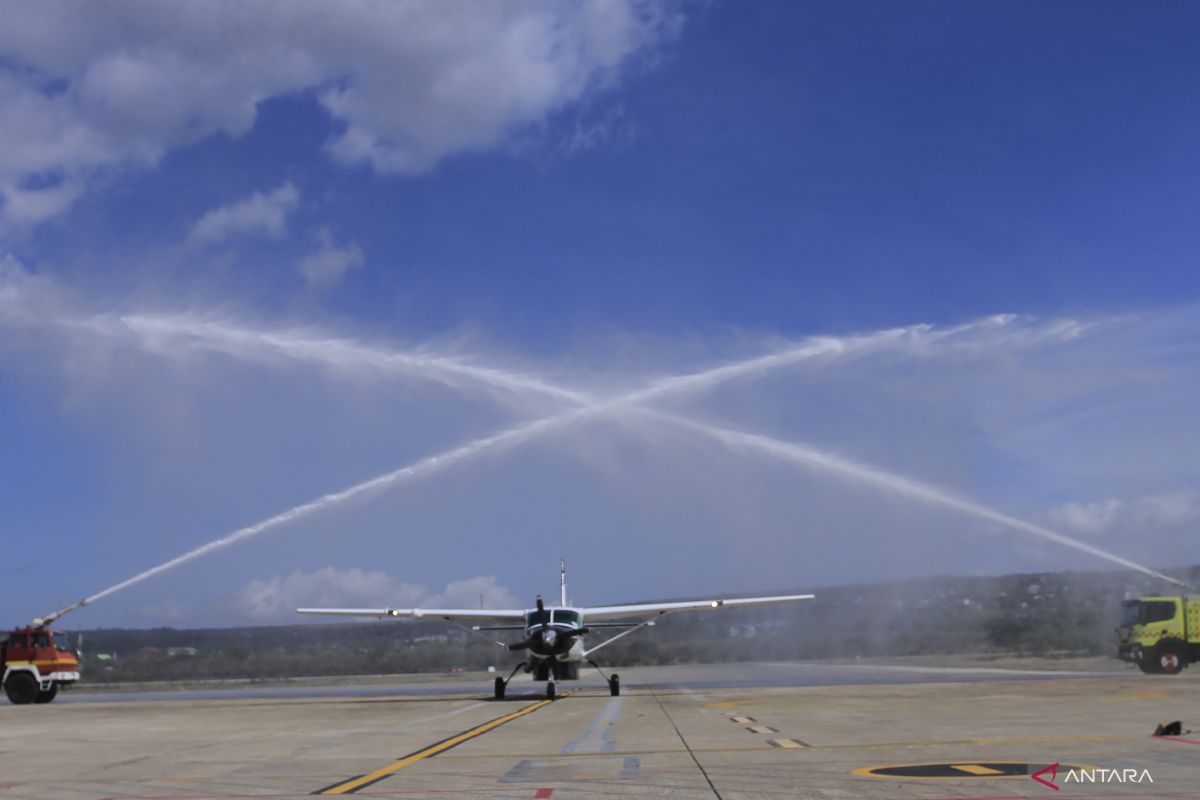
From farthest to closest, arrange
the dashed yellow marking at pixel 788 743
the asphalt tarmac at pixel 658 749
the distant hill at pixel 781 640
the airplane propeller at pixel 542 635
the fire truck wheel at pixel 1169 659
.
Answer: the distant hill at pixel 781 640
the fire truck wheel at pixel 1169 659
the airplane propeller at pixel 542 635
the dashed yellow marking at pixel 788 743
the asphalt tarmac at pixel 658 749

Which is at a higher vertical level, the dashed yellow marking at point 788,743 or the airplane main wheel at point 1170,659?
the dashed yellow marking at point 788,743

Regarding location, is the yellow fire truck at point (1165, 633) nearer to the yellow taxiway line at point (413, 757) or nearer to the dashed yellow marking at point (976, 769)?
the yellow taxiway line at point (413, 757)

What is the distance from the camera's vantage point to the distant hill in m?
76.6

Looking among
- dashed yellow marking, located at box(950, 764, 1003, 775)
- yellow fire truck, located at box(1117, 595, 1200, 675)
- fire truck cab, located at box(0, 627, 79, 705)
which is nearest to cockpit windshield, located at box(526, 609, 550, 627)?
fire truck cab, located at box(0, 627, 79, 705)

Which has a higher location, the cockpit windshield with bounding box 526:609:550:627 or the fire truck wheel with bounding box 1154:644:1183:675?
the cockpit windshield with bounding box 526:609:550:627

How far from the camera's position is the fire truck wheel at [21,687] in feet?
150

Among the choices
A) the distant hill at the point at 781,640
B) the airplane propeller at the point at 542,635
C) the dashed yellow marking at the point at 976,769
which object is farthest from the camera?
the distant hill at the point at 781,640

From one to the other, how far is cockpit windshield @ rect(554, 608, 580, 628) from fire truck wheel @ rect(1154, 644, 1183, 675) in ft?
80.5

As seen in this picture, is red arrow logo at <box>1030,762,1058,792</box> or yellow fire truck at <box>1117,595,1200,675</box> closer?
red arrow logo at <box>1030,762,1058,792</box>

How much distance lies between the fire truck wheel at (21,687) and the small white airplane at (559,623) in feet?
36.9

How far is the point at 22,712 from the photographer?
134 ft

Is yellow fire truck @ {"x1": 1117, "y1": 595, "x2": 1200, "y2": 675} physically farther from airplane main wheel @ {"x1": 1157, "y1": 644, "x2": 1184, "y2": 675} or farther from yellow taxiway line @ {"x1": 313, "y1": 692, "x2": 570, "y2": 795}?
yellow taxiway line @ {"x1": 313, "y1": 692, "x2": 570, "y2": 795}

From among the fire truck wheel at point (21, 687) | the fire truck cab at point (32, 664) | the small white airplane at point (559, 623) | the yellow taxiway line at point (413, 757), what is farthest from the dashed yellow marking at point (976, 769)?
the fire truck wheel at point (21, 687)

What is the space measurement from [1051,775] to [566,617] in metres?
29.2
